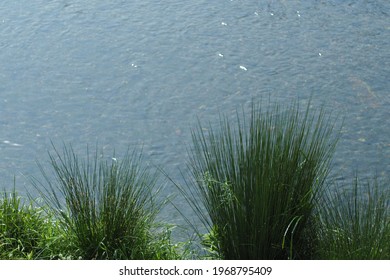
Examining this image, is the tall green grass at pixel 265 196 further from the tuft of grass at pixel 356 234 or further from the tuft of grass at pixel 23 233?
the tuft of grass at pixel 23 233

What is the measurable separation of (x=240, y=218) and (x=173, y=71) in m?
2.17

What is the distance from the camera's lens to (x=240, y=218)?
264 cm

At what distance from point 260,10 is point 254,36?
18.3 inches

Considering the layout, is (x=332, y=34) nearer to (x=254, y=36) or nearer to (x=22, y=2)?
(x=254, y=36)

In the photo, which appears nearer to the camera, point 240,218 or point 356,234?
point 356,234

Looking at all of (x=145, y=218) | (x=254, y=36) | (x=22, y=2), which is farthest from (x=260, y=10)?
(x=145, y=218)

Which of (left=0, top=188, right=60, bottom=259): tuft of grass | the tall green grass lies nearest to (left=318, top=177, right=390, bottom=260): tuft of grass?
the tall green grass

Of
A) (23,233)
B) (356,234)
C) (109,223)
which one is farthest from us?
(23,233)

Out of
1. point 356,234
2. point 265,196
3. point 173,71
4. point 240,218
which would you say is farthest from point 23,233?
point 173,71

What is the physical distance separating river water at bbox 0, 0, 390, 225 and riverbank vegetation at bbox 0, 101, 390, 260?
2.40 ft

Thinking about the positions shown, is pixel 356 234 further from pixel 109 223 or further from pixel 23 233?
pixel 23 233

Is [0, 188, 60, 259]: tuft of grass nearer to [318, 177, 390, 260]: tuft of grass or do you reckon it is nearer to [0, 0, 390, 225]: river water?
[0, 0, 390, 225]: river water

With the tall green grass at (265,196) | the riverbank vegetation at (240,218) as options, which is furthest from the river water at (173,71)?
the tall green grass at (265,196)
